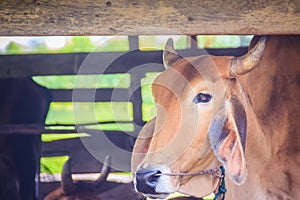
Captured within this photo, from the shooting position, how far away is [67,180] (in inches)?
205

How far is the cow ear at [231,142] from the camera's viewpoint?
3.35 meters

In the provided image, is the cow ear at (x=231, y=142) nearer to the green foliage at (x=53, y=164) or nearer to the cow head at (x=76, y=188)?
the cow head at (x=76, y=188)

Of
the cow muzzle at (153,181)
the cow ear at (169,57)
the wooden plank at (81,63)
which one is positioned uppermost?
the cow ear at (169,57)

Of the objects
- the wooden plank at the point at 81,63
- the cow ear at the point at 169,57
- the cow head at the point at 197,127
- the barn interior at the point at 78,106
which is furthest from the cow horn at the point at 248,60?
the wooden plank at the point at 81,63

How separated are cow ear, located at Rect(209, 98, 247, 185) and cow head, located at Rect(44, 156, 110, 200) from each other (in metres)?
2.08

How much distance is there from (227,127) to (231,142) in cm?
8

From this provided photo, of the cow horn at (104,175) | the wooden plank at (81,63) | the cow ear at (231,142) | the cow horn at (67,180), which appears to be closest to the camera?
the cow ear at (231,142)

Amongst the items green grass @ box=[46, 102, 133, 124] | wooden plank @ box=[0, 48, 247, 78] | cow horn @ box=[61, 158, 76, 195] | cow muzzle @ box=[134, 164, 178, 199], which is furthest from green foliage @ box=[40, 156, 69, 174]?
cow muzzle @ box=[134, 164, 178, 199]

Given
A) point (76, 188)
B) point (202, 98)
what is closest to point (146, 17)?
point (202, 98)

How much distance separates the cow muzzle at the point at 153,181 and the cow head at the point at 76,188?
200 centimetres

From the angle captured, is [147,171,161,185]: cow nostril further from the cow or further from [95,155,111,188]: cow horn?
[95,155,111,188]: cow horn

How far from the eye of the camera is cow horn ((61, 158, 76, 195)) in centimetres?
520

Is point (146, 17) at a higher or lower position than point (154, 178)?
higher

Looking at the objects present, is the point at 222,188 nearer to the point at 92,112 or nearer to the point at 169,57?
the point at 169,57
